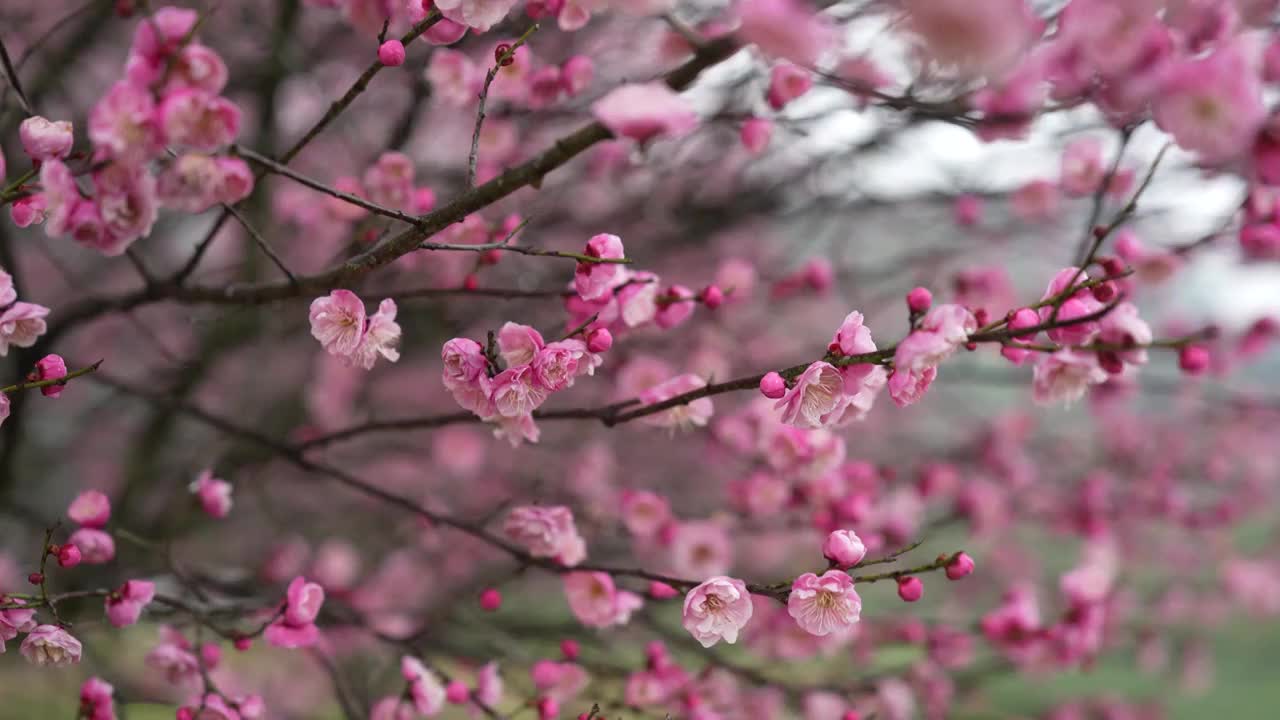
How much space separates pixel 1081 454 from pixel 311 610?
→ 106 inches

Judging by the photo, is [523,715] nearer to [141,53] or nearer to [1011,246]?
[141,53]

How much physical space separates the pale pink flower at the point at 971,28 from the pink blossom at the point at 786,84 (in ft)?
1.46

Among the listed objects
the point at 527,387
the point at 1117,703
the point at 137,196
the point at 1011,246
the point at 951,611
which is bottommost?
the point at 951,611

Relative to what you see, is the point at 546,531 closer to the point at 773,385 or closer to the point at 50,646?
the point at 773,385

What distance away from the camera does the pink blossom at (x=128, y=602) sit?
1.06 m

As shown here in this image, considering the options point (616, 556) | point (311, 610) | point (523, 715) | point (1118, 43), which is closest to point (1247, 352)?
point (1118, 43)

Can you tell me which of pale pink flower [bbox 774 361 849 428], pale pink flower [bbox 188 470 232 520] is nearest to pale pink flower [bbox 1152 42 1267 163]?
pale pink flower [bbox 774 361 849 428]

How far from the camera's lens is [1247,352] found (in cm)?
202

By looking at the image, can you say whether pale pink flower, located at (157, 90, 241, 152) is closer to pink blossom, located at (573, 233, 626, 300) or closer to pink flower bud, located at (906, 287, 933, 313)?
pink blossom, located at (573, 233, 626, 300)

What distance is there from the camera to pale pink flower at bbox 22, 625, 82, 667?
0.98 metres

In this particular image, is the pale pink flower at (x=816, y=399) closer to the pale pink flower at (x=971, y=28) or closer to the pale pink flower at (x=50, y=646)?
the pale pink flower at (x=971, y=28)

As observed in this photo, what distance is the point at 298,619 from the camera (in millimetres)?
1123

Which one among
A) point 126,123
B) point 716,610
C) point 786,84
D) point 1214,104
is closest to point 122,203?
point 126,123

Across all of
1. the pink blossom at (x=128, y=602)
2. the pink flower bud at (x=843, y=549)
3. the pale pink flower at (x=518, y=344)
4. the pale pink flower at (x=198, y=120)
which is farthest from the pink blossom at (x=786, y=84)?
the pink blossom at (x=128, y=602)
